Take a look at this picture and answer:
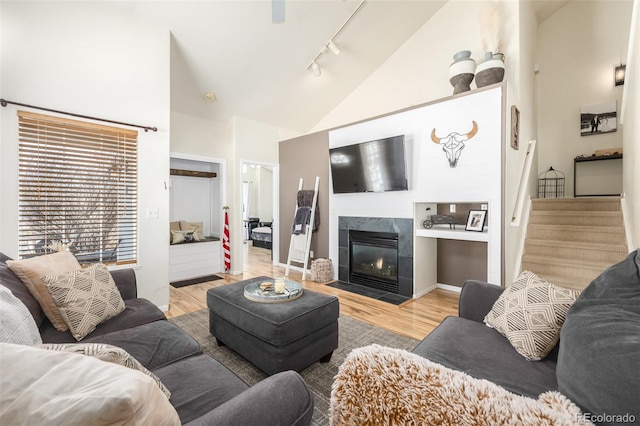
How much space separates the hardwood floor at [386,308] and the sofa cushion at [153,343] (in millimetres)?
1660

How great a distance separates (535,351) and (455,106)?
283cm

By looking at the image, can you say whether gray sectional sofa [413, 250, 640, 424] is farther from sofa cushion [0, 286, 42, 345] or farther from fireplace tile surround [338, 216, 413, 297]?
fireplace tile surround [338, 216, 413, 297]

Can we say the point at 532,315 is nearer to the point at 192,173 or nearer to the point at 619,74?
the point at 192,173

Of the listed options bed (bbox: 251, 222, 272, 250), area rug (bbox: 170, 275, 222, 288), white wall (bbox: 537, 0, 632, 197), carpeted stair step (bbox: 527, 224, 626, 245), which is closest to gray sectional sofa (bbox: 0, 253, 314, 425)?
area rug (bbox: 170, 275, 222, 288)

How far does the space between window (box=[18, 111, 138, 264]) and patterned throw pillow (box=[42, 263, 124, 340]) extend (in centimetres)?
104

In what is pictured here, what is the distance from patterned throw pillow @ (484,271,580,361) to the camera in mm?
1392

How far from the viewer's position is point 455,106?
331 centimetres

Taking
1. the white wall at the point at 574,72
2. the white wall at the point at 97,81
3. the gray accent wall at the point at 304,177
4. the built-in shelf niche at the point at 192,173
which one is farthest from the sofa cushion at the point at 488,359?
the white wall at the point at 574,72

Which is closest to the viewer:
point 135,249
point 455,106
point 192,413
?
point 192,413

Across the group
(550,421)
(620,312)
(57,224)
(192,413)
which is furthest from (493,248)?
(57,224)

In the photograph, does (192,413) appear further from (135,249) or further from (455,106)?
(455,106)

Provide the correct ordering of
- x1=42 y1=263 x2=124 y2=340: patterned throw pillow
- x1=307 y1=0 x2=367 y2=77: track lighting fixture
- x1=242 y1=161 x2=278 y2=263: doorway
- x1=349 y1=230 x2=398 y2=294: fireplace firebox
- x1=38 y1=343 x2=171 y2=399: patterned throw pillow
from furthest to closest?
1. x1=242 y1=161 x2=278 y2=263: doorway
2. x1=349 y1=230 x2=398 y2=294: fireplace firebox
3. x1=307 y1=0 x2=367 y2=77: track lighting fixture
4. x1=42 y1=263 x2=124 y2=340: patterned throw pillow
5. x1=38 y1=343 x2=171 y2=399: patterned throw pillow

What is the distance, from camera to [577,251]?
338 cm

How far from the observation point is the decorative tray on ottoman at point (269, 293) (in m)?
2.14
